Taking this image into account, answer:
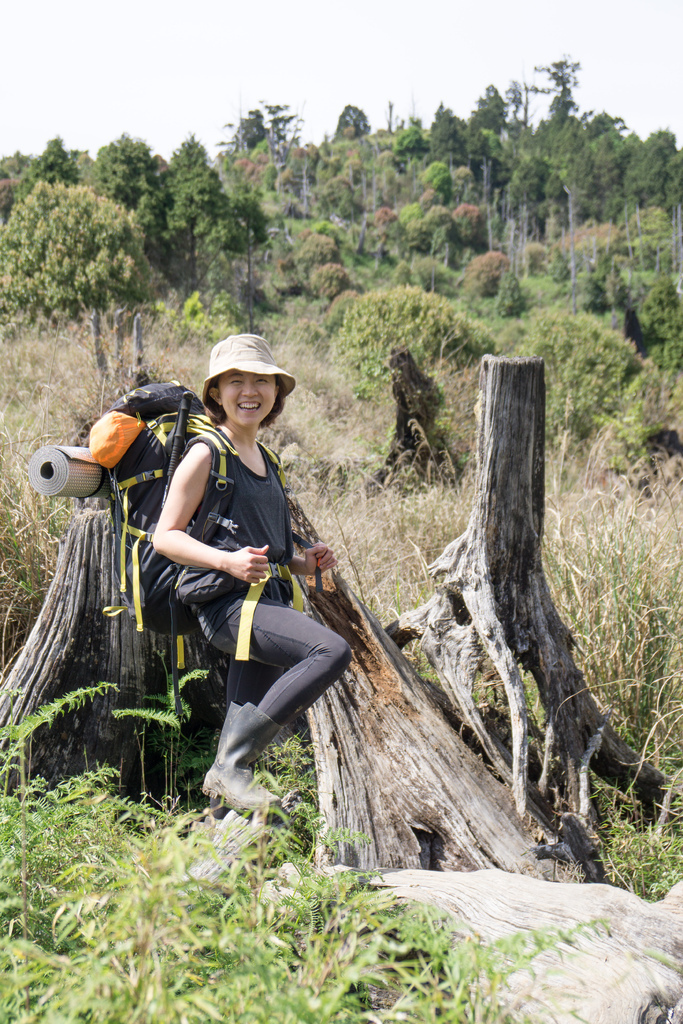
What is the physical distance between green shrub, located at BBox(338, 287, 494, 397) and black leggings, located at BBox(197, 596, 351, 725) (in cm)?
1002

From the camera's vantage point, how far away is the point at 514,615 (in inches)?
116

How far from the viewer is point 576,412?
460 inches

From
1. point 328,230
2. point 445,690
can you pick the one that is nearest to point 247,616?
point 445,690

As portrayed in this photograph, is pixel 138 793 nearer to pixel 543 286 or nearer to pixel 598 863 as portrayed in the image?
pixel 598 863

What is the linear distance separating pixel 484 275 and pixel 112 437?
129 feet

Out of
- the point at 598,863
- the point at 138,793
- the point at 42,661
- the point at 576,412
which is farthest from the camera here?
the point at 576,412

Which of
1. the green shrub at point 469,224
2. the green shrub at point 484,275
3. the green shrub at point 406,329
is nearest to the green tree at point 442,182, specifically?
the green shrub at point 469,224

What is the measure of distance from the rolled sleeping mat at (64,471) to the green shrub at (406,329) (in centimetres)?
968

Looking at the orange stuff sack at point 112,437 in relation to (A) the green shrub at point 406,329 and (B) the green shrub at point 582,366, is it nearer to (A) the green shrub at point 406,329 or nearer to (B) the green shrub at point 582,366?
(B) the green shrub at point 582,366

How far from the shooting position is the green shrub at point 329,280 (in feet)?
108

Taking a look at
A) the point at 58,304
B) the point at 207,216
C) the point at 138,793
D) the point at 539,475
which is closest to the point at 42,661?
the point at 138,793

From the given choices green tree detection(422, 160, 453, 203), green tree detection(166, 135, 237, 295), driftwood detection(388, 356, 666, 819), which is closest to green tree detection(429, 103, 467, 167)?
green tree detection(422, 160, 453, 203)

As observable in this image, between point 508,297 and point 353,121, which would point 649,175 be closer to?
point 508,297

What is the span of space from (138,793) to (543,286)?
4247cm
